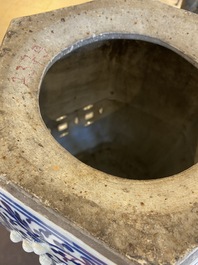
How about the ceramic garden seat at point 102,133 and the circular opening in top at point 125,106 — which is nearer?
the ceramic garden seat at point 102,133

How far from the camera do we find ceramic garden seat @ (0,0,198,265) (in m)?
0.69

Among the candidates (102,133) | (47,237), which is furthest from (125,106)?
(47,237)

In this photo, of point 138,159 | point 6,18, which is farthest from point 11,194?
point 6,18

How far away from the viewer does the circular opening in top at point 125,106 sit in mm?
1034

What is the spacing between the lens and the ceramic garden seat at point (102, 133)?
692 millimetres

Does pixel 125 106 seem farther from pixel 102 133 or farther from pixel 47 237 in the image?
pixel 47 237

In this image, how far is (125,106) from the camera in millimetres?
1214

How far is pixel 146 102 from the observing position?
117 centimetres

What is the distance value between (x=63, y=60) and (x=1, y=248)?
1.89 ft

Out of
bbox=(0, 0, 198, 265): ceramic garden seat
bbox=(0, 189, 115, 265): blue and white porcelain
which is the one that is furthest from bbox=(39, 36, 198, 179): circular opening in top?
bbox=(0, 189, 115, 265): blue and white porcelain

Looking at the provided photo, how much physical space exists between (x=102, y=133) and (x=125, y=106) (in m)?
0.12

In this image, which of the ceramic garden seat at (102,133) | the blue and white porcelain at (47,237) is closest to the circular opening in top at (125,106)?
the ceramic garden seat at (102,133)

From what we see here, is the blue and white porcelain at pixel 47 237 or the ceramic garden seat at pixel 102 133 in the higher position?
the ceramic garden seat at pixel 102 133

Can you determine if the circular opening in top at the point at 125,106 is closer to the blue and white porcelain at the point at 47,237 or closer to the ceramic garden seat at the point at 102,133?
the ceramic garden seat at the point at 102,133
